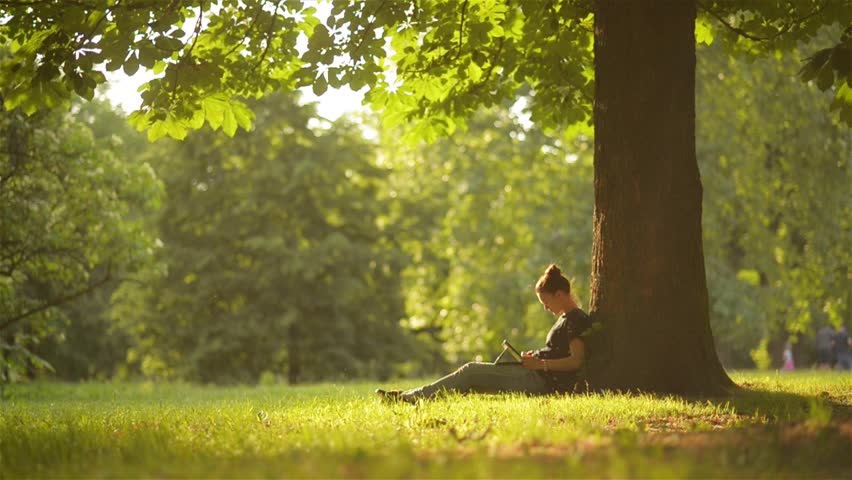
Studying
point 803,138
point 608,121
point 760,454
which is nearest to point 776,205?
point 803,138

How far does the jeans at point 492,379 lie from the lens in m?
9.52

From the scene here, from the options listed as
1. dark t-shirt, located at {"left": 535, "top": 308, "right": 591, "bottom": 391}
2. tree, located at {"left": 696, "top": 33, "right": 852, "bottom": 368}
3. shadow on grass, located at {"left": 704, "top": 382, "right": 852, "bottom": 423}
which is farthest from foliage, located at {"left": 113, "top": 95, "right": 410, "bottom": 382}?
shadow on grass, located at {"left": 704, "top": 382, "right": 852, "bottom": 423}

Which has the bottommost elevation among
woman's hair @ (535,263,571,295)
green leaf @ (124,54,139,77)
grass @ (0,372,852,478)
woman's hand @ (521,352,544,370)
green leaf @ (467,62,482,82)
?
grass @ (0,372,852,478)

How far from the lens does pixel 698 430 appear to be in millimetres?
6363

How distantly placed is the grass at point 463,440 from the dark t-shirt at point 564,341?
0.65 metres

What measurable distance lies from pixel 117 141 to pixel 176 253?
14162 mm

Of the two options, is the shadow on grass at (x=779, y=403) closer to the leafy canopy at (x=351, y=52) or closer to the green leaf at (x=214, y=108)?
the leafy canopy at (x=351, y=52)

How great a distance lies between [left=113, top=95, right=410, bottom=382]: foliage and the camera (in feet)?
104

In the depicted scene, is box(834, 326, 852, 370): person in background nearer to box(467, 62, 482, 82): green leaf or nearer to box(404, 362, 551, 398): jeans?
box(467, 62, 482, 82): green leaf

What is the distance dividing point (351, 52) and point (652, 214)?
364 centimetres

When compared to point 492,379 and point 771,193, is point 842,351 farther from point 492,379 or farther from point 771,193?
point 492,379

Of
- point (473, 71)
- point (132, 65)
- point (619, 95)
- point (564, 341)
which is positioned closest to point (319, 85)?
point (132, 65)

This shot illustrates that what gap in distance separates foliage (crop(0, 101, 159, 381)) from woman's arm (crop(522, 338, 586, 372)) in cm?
950

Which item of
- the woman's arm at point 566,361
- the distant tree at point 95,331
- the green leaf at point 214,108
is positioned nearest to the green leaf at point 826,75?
the woman's arm at point 566,361
